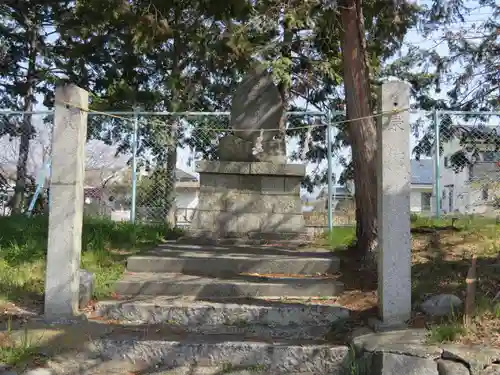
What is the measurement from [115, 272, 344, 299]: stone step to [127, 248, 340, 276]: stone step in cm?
37

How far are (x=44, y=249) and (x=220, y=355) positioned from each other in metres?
3.21

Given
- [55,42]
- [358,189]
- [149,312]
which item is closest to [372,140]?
[358,189]

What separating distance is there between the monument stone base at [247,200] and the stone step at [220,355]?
3.35 metres

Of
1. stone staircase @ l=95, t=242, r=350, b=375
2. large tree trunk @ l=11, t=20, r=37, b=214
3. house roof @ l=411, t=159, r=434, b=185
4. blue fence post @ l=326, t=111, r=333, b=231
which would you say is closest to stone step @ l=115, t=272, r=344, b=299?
stone staircase @ l=95, t=242, r=350, b=375

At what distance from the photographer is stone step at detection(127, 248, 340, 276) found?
226 inches

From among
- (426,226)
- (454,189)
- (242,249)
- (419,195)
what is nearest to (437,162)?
(454,189)

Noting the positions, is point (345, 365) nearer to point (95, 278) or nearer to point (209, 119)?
point (95, 278)

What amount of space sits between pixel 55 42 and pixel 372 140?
11.6 meters

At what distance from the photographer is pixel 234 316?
15.3 feet

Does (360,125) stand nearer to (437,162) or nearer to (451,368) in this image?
(437,162)

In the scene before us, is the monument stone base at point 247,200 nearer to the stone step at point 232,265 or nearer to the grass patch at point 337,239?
the grass patch at point 337,239

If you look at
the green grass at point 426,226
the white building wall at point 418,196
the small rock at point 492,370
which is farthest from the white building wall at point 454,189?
the small rock at point 492,370

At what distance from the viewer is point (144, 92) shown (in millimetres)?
12633

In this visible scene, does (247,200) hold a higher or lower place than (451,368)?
higher
